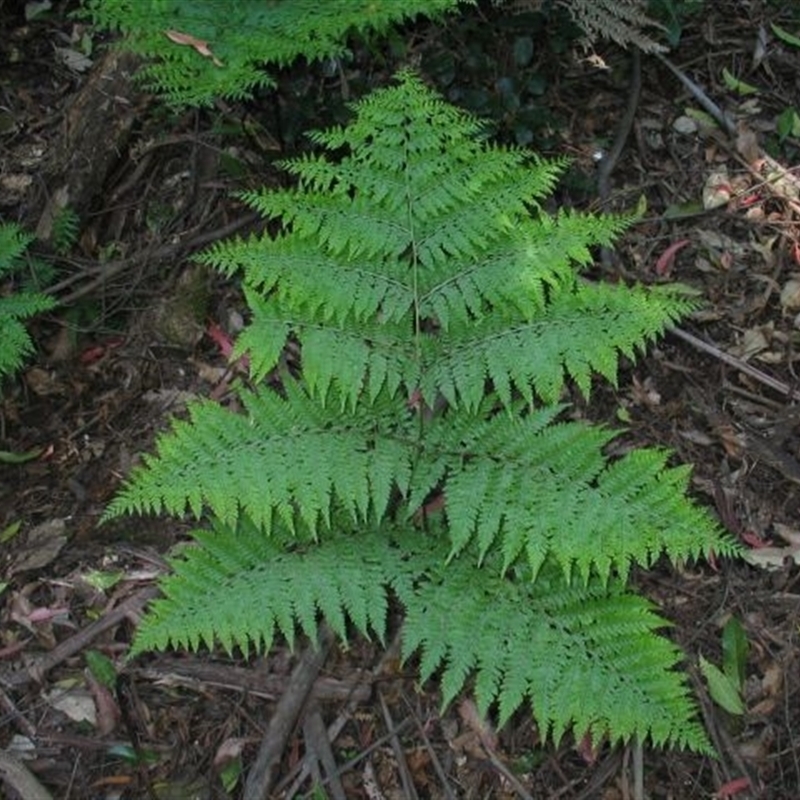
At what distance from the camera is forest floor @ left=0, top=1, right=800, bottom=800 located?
118 inches

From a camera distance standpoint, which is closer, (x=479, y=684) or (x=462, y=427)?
(x=479, y=684)

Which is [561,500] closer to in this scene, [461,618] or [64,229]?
[461,618]

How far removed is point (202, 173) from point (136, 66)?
0.51 metres

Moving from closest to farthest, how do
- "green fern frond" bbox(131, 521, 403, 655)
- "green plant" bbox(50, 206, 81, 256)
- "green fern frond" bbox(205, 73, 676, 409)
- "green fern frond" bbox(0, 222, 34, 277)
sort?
"green fern frond" bbox(131, 521, 403, 655) → "green fern frond" bbox(205, 73, 676, 409) → "green fern frond" bbox(0, 222, 34, 277) → "green plant" bbox(50, 206, 81, 256)

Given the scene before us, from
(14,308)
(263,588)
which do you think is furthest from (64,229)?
(263,588)

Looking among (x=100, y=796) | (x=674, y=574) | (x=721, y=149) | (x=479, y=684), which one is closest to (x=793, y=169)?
(x=721, y=149)

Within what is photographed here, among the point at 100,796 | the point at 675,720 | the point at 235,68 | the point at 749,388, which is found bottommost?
the point at 100,796

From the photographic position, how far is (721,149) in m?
4.11

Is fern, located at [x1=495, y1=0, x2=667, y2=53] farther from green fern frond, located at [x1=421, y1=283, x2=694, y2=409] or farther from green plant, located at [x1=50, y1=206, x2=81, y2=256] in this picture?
green plant, located at [x1=50, y1=206, x2=81, y2=256]

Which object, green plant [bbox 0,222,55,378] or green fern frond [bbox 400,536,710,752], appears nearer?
green fern frond [bbox 400,536,710,752]

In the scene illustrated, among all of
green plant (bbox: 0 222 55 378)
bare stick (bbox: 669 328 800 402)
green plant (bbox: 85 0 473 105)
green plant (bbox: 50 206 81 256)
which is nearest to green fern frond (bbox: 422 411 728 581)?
bare stick (bbox: 669 328 800 402)

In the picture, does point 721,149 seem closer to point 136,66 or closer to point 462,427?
point 462,427

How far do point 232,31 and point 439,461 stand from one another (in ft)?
5.48

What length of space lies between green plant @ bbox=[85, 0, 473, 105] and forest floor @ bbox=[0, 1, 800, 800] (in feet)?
1.98
